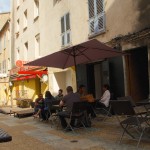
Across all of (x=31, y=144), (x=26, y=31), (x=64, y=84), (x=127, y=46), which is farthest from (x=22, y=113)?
(x=26, y=31)

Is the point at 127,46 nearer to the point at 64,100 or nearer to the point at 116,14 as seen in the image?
the point at 116,14

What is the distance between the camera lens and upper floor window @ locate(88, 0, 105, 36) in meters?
13.8

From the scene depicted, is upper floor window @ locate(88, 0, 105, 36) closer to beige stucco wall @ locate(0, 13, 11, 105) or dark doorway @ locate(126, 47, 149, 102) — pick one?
dark doorway @ locate(126, 47, 149, 102)

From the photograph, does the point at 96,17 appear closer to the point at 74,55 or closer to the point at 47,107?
the point at 74,55

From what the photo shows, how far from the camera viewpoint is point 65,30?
17.5m

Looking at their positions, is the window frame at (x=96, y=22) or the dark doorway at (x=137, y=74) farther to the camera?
the window frame at (x=96, y=22)

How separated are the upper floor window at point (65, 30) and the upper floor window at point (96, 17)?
260 cm

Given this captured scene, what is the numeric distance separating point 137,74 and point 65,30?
6194 millimetres

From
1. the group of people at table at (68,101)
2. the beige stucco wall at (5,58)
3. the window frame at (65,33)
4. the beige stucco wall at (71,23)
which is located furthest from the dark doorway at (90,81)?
the beige stucco wall at (5,58)

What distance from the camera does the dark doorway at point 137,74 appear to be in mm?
12320

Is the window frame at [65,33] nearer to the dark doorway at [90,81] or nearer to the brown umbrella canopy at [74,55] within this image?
the dark doorway at [90,81]

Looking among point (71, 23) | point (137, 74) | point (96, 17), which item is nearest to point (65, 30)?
point (71, 23)

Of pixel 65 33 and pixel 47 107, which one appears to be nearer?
pixel 47 107

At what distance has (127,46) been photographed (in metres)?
12.1
